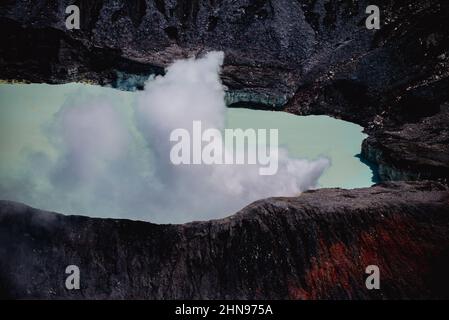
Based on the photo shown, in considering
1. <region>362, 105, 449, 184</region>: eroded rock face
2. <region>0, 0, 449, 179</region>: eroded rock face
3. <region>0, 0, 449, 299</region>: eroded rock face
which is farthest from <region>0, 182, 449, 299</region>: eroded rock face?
<region>0, 0, 449, 179</region>: eroded rock face

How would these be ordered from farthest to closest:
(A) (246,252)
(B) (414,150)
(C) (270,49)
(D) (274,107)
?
(C) (270,49)
(D) (274,107)
(B) (414,150)
(A) (246,252)

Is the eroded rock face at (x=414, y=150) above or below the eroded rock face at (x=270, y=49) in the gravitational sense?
below

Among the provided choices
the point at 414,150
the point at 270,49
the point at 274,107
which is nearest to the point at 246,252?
the point at 414,150

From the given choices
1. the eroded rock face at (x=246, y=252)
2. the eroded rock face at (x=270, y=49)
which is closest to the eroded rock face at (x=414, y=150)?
the eroded rock face at (x=270, y=49)

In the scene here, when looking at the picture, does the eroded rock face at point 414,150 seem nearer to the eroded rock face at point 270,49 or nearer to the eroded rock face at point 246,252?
the eroded rock face at point 270,49

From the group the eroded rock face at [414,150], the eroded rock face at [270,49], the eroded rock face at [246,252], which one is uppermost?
the eroded rock face at [270,49]

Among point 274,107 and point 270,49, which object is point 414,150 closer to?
point 274,107

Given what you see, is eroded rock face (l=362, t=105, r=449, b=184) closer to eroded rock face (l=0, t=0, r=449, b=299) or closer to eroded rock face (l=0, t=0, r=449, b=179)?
eroded rock face (l=0, t=0, r=449, b=299)

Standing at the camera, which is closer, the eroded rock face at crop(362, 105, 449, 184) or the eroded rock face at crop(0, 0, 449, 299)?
the eroded rock face at crop(0, 0, 449, 299)

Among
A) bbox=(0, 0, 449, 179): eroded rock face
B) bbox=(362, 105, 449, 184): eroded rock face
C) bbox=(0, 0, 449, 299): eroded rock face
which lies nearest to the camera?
bbox=(0, 0, 449, 299): eroded rock face
